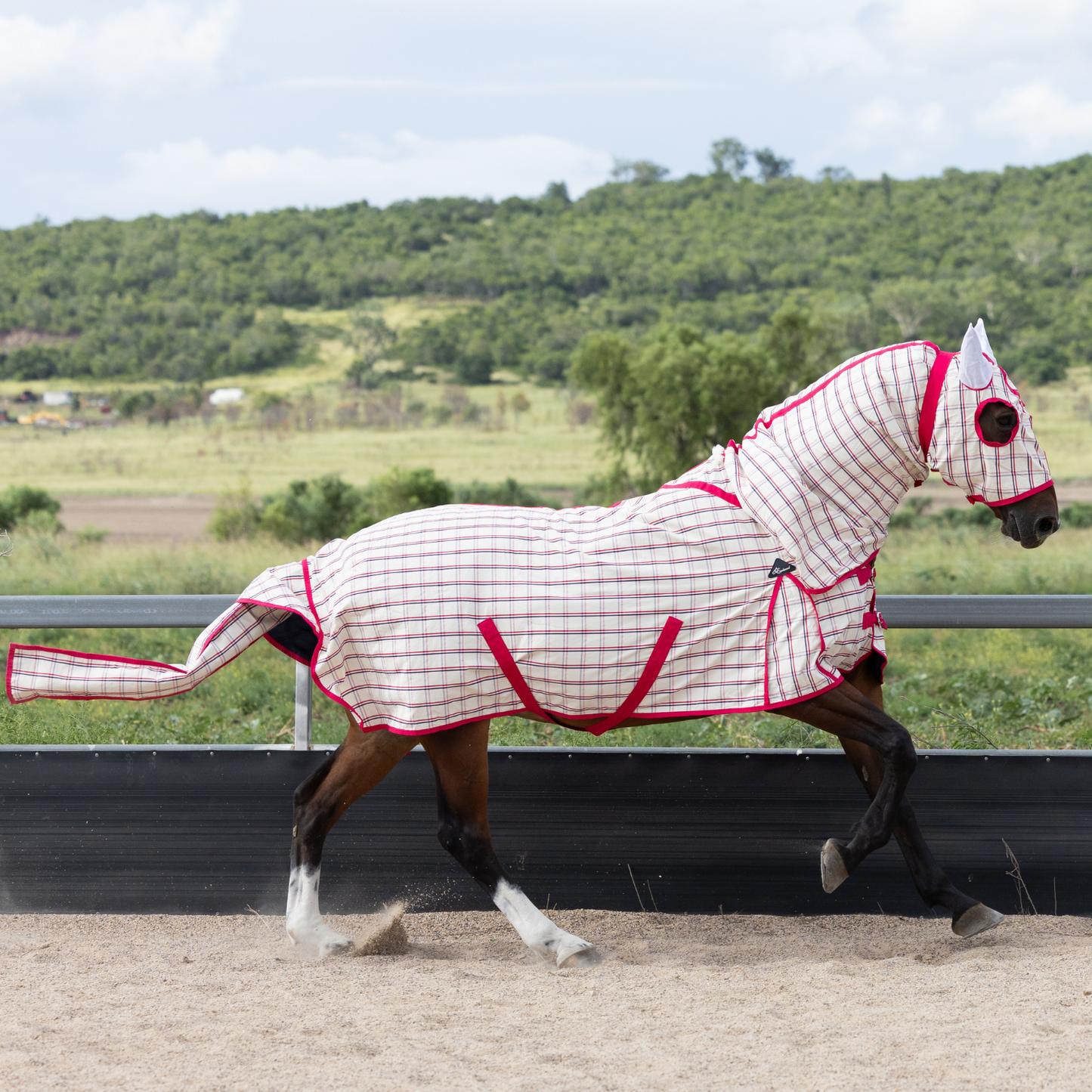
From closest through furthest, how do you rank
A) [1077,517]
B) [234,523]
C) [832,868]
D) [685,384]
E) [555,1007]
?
[555,1007] < [832,868] < [1077,517] < [234,523] < [685,384]

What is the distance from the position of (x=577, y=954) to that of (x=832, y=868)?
2.66 feet

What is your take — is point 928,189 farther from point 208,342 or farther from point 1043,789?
point 1043,789

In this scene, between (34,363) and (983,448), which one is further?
(34,363)

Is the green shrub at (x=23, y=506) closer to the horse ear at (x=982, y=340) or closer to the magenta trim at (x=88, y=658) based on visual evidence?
the magenta trim at (x=88, y=658)

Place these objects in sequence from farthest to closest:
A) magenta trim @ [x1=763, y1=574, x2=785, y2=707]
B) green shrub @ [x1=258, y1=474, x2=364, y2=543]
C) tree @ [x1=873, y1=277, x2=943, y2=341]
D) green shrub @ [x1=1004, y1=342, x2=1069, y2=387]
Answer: tree @ [x1=873, y1=277, x2=943, y2=341] < green shrub @ [x1=1004, y1=342, x2=1069, y2=387] < green shrub @ [x1=258, y1=474, x2=364, y2=543] < magenta trim @ [x1=763, y1=574, x2=785, y2=707]

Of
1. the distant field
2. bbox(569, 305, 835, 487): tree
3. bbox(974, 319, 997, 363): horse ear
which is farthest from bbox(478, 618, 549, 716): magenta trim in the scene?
the distant field

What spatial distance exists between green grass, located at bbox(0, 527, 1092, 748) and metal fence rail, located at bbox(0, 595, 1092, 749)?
2.33 ft

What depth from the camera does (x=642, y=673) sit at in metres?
3.57

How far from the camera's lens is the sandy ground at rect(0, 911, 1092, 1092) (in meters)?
2.74

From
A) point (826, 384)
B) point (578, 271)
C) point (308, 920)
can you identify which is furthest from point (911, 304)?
point (308, 920)

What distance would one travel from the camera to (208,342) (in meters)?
78.6

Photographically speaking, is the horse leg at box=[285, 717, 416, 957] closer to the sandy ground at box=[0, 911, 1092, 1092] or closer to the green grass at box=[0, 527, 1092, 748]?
the sandy ground at box=[0, 911, 1092, 1092]

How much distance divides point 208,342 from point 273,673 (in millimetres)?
74251

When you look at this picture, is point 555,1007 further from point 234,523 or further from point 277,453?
point 277,453
